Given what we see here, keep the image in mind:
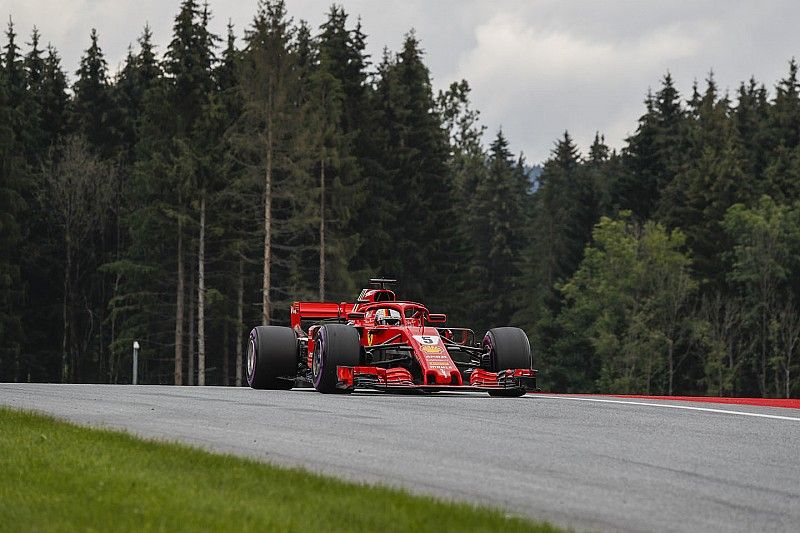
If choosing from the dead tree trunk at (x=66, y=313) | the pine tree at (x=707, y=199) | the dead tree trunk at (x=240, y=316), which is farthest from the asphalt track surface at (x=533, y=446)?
the pine tree at (x=707, y=199)

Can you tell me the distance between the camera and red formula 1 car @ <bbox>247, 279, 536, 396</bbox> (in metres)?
21.3

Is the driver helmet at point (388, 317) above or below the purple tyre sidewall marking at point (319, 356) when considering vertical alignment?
above

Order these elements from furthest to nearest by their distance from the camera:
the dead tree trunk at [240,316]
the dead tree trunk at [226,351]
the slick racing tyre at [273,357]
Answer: the dead tree trunk at [226,351], the dead tree trunk at [240,316], the slick racing tyre at [273,357]

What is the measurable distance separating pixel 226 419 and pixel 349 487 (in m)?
5.89

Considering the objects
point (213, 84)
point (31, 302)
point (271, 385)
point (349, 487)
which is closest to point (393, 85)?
point (213, 84)

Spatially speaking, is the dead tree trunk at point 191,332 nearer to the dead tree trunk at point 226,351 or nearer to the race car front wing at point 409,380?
the dead tree trunk at point 226,351

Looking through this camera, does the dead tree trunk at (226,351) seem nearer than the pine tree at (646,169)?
Yes

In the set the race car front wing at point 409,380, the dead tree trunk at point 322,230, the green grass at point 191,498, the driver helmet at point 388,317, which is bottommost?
the green grass at point 191,498

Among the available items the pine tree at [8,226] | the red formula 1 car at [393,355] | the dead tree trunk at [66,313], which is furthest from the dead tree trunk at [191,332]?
the red formula 1 car at [393,355]

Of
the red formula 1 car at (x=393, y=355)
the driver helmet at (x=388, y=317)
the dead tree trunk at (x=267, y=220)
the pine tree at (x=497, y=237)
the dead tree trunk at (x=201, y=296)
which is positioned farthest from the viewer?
the pine tree at (x=497, y=237)

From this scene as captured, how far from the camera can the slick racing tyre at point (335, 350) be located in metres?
21.3

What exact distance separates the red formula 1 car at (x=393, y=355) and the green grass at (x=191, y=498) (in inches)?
345

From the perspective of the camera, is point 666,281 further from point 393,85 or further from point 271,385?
point 271,385

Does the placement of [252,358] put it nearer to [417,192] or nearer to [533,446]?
[533,446]
